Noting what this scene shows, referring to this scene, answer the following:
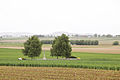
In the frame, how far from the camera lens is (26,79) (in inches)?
880

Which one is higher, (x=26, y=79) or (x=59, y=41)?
(x=59, y=41)

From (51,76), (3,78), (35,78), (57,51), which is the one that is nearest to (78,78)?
(51,76)

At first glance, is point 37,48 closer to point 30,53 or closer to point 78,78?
point 30,53

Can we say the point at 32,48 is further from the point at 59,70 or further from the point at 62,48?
the point at 59,70

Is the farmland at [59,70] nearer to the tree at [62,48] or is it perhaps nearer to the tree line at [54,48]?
the tree at [62,48]

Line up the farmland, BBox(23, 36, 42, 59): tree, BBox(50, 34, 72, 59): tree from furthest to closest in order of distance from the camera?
1. BBox(50, 34, 72, 59): tree
2. BBox(23, 36, 42, 59): tree
3. the farmland

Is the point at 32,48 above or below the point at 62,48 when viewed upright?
above

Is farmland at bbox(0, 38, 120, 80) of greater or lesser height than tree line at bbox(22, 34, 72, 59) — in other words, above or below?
below

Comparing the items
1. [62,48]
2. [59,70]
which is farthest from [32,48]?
[59,70]

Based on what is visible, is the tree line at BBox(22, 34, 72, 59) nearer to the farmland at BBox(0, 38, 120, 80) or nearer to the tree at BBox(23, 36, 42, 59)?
the tree at BBox(23, 36, 42, 59)

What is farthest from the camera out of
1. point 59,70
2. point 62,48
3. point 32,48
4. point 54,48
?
point 54,48

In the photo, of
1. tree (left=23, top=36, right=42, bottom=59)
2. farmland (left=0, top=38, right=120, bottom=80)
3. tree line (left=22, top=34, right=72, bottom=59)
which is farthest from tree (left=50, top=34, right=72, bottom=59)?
farmland (left=0, top=38, right=120, bottom=80)

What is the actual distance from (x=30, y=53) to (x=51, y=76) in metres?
27.3

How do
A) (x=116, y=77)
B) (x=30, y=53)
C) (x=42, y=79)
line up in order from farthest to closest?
(x=30, y=53), (x=116, y=77), (x=42, y=79)
